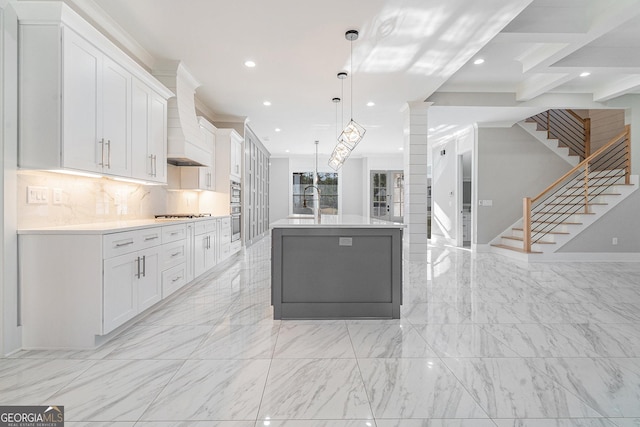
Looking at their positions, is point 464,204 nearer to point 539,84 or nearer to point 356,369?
point 539,84

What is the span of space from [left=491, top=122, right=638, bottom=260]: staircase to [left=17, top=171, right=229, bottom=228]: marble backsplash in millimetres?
6379

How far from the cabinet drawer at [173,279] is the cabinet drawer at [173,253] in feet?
0.20

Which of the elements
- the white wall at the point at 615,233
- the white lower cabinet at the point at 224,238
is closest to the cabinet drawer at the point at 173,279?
the white lower cabinet at the point at 224,238

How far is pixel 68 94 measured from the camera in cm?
229

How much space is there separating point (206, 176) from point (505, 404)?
4.87 m

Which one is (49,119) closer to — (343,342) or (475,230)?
(343,342)

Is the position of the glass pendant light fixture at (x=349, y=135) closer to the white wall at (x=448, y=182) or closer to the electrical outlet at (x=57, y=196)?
the electrical outlet at (x=57, y=196)

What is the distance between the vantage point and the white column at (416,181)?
5703mm

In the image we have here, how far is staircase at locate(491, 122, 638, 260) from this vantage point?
601cm

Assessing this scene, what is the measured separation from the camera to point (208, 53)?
12.8ft

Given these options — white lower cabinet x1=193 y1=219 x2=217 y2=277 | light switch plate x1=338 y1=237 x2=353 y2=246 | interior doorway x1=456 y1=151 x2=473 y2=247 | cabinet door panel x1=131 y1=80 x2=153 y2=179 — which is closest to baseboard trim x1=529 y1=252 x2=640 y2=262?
interior doorway x1=456 y1=151 x2=473 y2=247

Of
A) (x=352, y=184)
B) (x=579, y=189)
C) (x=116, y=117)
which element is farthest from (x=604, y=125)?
(x=116, y=117)

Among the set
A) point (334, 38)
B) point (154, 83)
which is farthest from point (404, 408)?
point (154, 83)

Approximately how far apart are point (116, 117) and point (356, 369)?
2902 mm
